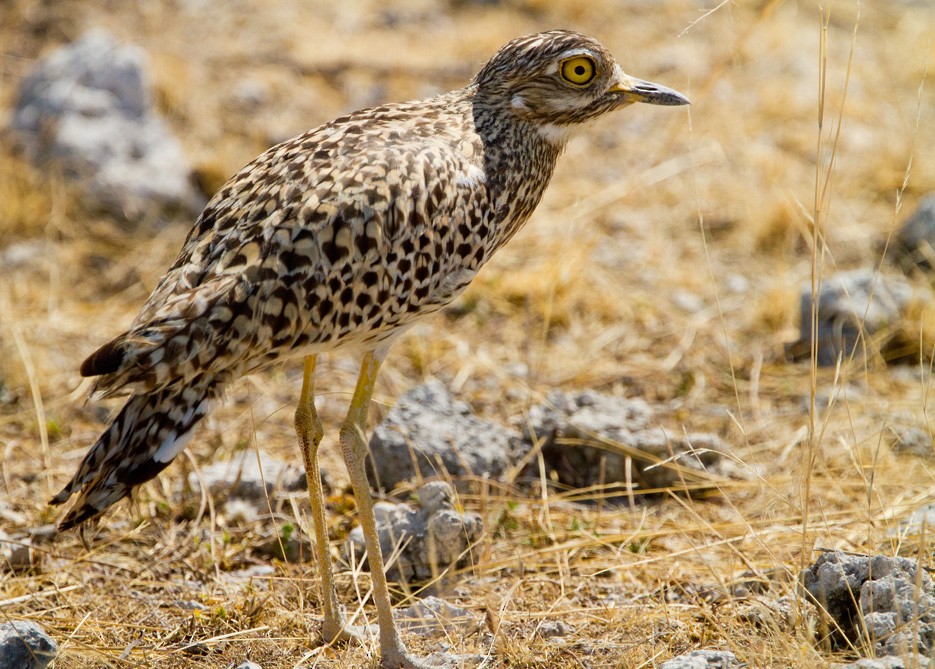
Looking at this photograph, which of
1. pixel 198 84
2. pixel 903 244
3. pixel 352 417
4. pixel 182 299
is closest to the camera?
pixel 182 299

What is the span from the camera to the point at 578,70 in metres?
3.71

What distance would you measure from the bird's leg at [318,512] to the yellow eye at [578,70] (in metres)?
1.31

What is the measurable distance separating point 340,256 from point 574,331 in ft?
8.90

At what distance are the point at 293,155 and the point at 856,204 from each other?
4427 mm

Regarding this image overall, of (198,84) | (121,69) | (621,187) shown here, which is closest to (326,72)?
(198,84)

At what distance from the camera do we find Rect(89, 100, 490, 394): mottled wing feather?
113 inches

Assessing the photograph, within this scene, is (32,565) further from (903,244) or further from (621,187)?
(903,244)

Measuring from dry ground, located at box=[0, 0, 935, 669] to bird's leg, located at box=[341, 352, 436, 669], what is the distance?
139 mm

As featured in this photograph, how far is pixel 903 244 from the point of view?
Result: 5949 millimetres

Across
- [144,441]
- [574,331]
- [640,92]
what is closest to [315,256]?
[144,441]

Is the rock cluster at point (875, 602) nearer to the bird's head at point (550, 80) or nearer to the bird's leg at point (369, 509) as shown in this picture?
the bird's leg at point (369, 509)

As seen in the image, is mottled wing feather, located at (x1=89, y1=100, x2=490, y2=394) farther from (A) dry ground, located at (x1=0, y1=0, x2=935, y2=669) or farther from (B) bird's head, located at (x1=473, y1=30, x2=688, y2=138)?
(A) dry ground, located at (x1=0, y1=0, x2=935, y2=669)

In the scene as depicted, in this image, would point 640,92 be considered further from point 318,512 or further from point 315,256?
point 318,512

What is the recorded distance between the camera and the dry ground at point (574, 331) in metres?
3.42
